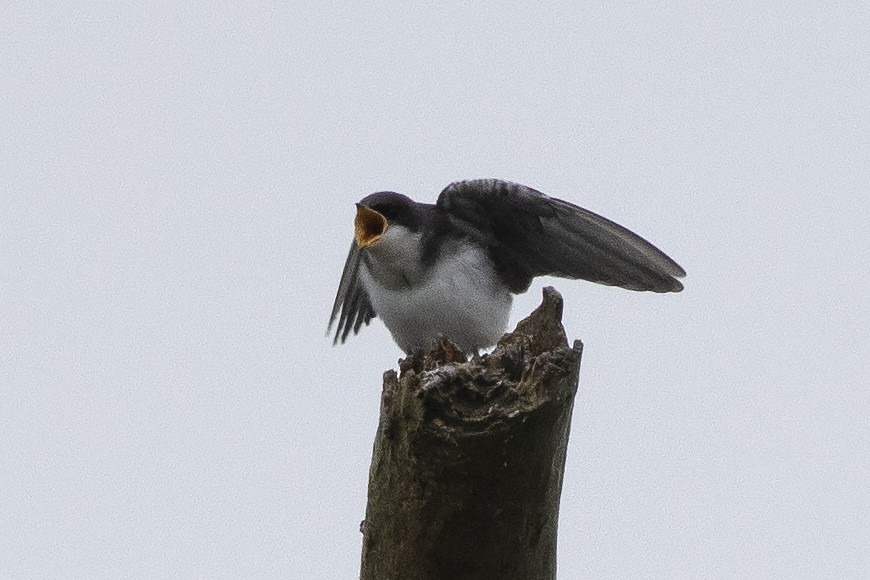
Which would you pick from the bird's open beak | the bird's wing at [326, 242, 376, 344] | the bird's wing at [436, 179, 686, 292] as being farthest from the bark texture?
the bird's wing at [326, 242, 376, 344]

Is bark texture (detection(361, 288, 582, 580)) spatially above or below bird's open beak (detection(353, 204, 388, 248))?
below

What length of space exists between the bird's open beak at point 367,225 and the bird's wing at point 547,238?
421 millimetres

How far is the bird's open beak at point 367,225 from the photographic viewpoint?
5.51 m

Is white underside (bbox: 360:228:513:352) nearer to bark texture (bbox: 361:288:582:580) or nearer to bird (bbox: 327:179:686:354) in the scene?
bird (bbox: 327:179:686:354)

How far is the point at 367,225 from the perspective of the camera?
5578 millimetres

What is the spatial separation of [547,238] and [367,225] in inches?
34.8

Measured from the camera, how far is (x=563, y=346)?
353 centimetres

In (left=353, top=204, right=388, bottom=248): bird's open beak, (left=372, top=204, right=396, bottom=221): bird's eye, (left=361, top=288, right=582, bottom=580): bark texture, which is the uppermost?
(left=372, top=204, right=396, bottom=221): bird's eye

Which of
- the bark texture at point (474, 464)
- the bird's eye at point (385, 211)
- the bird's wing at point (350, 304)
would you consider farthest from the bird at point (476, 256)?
the bark texture at point (474, 464)

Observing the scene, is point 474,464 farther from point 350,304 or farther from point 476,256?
point 350,304

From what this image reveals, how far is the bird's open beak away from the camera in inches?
217

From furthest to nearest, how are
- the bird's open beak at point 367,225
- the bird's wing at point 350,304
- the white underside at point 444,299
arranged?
the bird's wing at point 350,304 → the white underside at point 444,299 → the bird's open beak at point 367,225

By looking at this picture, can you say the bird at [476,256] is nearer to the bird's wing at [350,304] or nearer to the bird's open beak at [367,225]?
the bird's open beak at [367,225]

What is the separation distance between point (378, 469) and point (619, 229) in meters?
2.54
